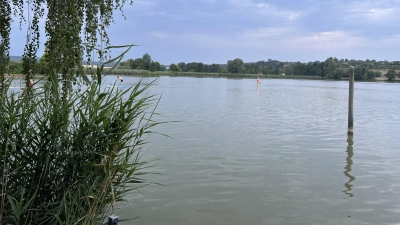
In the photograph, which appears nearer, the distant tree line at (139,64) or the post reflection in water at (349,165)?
the post reflection in water at (349,165)

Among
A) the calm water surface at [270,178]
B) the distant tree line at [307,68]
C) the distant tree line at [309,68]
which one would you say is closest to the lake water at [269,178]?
the calm water surface at [270,178]

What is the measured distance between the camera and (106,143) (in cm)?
377

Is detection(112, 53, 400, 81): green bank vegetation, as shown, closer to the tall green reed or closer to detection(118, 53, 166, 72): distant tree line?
detection(118, 53, 166, 72): distant tree line

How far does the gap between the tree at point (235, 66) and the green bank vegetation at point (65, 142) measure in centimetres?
14614

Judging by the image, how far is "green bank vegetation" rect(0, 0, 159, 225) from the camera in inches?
145

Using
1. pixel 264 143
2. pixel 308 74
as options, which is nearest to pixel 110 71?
pixel 264 143

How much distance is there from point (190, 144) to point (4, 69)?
892 cm

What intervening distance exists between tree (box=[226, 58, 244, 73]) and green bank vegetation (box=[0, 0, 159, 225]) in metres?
146

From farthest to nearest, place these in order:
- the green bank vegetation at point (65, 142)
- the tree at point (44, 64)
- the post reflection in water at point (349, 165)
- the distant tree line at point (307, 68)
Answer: the distant tree line at point (307, 68) → the post reflection in water at point (349, 165) → the tree at point (44, 64) → the green bank vegetation at point (65, 142)

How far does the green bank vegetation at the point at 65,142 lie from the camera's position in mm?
3686

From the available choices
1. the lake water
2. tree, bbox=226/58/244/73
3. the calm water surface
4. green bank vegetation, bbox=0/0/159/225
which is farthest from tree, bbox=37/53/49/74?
tree, bbox=226/58/244/73

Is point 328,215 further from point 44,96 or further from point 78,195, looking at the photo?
point 44,96

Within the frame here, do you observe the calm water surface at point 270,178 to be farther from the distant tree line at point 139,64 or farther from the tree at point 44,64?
the distant tree line at point 139,64

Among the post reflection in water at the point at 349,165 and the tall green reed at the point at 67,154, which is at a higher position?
the tall green reed at the point at 67,154
